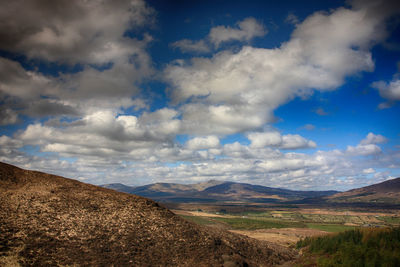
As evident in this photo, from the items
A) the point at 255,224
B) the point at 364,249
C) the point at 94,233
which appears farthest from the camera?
the point at 255,224

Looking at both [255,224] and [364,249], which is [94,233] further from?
[255,224]

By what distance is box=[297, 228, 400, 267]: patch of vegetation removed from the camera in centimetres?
2195

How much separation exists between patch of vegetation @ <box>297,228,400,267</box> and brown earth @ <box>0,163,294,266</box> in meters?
6.80

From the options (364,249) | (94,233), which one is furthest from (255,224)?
(94,233)

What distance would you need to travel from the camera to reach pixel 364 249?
25.6 metres

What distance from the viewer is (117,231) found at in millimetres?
28625

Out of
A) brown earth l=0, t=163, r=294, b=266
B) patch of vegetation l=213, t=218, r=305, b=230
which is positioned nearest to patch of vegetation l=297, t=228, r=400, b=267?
brown earth l=0, t=163, r=294, b=266

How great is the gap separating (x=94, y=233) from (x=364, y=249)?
28.4 metres

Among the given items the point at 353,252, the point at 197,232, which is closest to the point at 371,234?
the point at 353,252

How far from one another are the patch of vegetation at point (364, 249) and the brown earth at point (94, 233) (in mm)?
6799

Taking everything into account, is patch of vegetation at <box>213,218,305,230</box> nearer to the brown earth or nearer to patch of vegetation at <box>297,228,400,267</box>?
patch of vegetation at <box>297,228,400,267</box>

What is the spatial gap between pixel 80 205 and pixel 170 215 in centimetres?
1236

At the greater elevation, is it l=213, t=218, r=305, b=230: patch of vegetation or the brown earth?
the brown earth

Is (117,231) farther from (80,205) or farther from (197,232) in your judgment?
(197,232)
